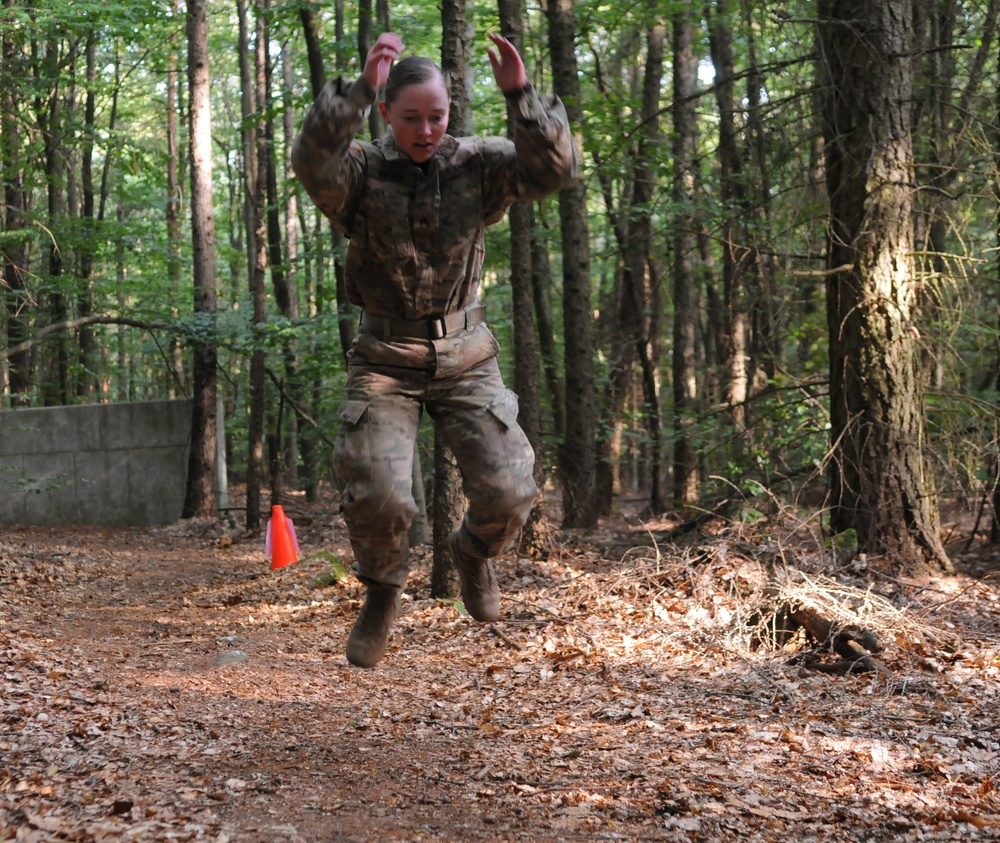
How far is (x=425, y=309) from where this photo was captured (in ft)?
14.5

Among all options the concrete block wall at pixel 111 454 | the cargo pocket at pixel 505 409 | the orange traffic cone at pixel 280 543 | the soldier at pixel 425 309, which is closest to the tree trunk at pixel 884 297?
the cargo pocket at pixel 505 409

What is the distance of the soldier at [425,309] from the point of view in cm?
418

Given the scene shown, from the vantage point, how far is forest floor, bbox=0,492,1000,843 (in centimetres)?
421

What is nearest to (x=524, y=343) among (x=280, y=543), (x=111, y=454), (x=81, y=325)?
(x=280, y=543)

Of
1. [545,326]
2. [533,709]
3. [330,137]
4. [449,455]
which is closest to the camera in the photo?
[330,137]

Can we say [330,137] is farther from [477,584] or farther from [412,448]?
[477,584]

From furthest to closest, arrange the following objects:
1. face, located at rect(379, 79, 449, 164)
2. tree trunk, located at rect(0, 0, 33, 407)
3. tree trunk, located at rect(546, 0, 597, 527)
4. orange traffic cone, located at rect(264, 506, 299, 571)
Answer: tree trunk, located at rect(0, 0, 33, 407) → tree trunk, located at rect(546, 0, 597, 527) → orange traffic cone, located at rect(264, 506, 299, 571) → face, located at rect(379, 79, 449, 164)

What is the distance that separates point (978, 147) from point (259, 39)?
11898 mm

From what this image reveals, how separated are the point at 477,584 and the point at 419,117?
6.96 ft

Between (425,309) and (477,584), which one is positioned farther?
(477,584)

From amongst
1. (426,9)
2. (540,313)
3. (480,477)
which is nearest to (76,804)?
(480,477)

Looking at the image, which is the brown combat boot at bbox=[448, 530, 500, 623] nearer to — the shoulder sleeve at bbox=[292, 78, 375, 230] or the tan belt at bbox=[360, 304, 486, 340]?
the tan belt at bbox=[360, 304, 486, 340]

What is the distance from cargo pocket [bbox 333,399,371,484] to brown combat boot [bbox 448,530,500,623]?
688mm

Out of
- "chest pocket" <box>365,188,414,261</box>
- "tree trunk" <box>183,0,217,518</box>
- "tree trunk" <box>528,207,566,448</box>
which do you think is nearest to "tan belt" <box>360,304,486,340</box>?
"chest pocket" <box>365,188,414,261</box>
